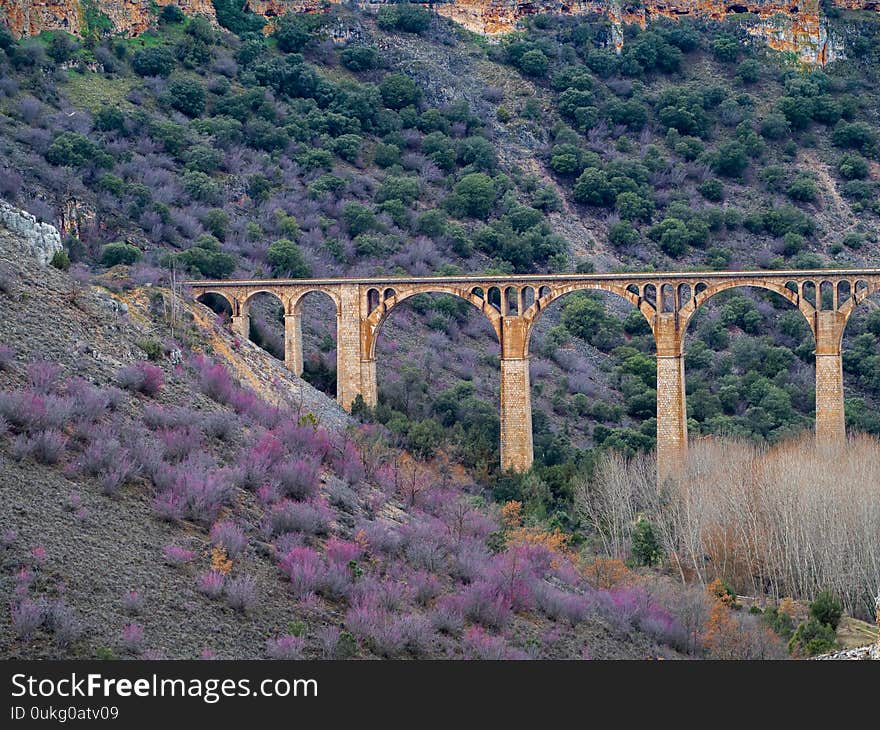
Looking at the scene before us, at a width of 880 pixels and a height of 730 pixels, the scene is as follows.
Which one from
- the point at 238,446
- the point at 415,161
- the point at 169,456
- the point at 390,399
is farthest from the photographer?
the point at 415,161

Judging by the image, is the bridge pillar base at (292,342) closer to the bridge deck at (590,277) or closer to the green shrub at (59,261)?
the bridge deck at (590,277)

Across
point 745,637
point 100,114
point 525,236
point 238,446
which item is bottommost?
point 745,637

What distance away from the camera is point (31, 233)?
148ft

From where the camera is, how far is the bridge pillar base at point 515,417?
51.6 meters

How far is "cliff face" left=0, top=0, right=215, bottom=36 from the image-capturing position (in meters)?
82.8

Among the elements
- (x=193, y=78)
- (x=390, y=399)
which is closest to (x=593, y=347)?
(x=390, y=399)

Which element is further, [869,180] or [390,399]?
[869,180]

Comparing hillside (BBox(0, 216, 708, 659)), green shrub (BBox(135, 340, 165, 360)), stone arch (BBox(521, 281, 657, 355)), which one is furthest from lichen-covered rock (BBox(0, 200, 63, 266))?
stone arch (BBox(521, 281, 657, 355))

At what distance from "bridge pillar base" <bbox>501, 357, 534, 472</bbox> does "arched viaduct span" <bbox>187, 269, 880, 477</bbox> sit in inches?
1.3

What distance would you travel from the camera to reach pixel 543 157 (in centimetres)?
8906

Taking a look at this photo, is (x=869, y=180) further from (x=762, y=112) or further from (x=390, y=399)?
(x=390, y=399)

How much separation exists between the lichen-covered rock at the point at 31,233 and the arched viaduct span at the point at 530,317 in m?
8.79

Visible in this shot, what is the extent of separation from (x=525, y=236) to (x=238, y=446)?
4114 cm

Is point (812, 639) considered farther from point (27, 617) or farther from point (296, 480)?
point (27, 617)
